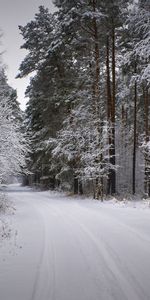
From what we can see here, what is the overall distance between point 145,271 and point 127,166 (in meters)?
29.7

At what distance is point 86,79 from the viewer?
25406 mm

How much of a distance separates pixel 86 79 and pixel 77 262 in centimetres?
2021

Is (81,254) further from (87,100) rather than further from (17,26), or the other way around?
(17,26)

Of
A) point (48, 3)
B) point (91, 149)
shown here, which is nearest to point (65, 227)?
point (91, 149)

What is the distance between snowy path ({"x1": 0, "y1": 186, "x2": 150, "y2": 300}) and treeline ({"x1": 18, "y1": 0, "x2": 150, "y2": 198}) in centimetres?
770

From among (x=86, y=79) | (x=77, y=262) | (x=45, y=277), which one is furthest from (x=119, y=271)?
(x=86, y=79)

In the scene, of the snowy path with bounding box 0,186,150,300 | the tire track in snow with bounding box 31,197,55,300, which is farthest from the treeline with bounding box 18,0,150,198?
the tire track in snow with bounding box 31,197,55,300

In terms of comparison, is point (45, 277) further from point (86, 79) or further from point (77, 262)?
point (86, 79)

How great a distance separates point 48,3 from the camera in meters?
27.3

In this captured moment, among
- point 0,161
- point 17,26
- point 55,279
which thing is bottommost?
point 55,279

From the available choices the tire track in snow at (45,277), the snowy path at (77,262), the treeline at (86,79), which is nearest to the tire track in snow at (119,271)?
the snowy path at (77,262)

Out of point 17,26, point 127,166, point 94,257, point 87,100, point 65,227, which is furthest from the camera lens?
point 127,166

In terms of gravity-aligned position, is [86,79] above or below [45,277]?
above

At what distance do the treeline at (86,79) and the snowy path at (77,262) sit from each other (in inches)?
303
